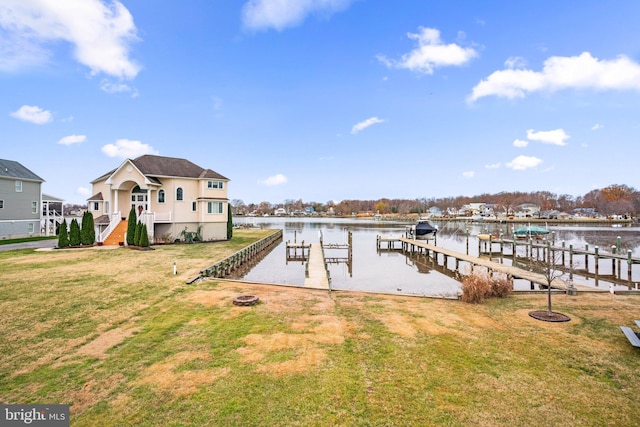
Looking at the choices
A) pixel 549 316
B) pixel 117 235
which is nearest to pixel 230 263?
pixel 117 235

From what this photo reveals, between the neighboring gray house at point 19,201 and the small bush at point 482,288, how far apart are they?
41.2 meters

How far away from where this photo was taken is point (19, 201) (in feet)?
107

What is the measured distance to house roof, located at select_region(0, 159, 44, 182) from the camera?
31.4 metres

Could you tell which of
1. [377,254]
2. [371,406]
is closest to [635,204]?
[377,254]

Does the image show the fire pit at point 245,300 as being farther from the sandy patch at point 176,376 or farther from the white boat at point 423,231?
the white boat at point 423,231

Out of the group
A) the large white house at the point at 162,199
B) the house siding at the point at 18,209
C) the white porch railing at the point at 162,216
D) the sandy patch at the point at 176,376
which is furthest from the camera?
the house siding at the point at 18,209

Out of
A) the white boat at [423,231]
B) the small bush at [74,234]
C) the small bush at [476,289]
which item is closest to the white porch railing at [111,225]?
the small bush at [74,234]

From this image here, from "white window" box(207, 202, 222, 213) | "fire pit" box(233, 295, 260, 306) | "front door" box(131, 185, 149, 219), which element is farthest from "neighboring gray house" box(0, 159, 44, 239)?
"fire pit" box(233, 295, 260, 306)

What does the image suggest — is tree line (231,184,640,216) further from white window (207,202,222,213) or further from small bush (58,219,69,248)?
small bush (58,219,69,248)

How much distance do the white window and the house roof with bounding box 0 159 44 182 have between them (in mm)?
19370

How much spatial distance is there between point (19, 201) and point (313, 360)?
40.6 m

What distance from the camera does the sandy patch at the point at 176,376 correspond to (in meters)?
5.74

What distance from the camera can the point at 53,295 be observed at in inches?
461

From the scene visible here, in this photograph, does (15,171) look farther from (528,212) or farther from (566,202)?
(566,202)
